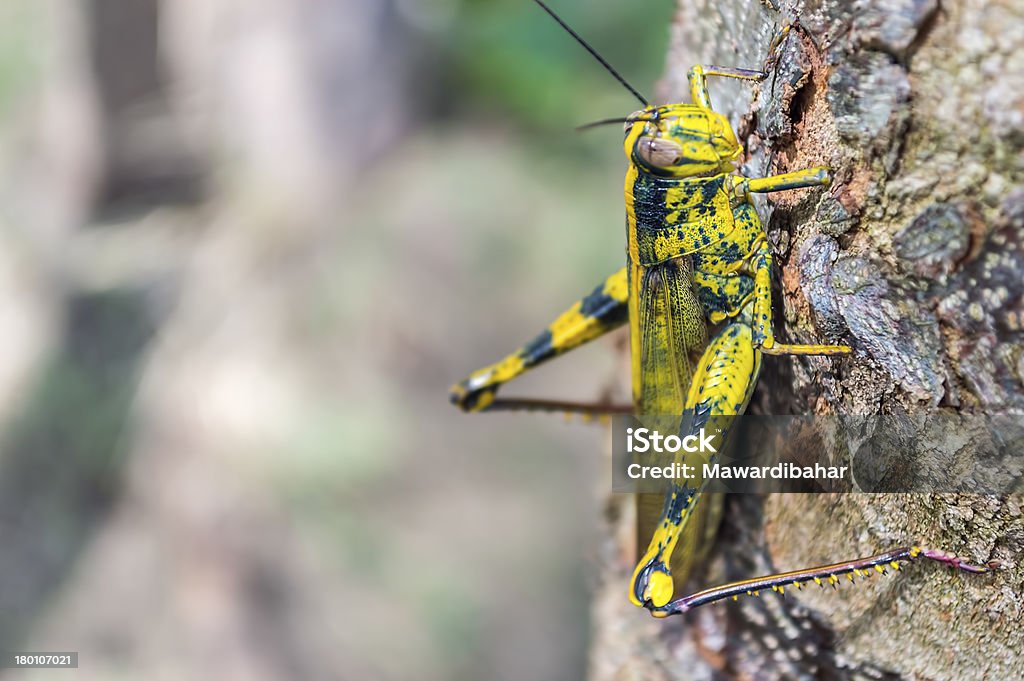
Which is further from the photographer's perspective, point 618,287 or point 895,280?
point 618,287

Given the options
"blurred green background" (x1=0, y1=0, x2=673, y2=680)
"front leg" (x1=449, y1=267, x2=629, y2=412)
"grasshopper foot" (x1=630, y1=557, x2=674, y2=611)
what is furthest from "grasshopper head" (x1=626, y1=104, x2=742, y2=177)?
"blurred green background" (x1=0, y1=0, x2=673, y2=680)

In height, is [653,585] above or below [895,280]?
below

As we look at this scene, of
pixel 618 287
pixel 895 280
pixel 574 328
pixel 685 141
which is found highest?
pixel 685 141

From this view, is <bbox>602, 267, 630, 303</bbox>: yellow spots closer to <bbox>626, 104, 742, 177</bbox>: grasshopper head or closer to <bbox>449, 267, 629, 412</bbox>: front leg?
<bbox>449, 267, 629, 412</bbox>: front leg

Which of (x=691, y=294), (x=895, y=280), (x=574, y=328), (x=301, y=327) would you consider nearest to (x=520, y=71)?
(x=301, y=327)

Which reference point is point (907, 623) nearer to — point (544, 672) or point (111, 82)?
point (544, 672)

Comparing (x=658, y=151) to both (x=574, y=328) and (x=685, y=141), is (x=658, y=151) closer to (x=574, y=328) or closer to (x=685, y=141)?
(x=685, y=141)

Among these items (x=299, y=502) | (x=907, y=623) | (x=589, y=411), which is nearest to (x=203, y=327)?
(x=299, y=502)

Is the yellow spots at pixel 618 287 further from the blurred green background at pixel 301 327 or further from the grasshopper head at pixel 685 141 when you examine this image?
the blurred green background at pixel 301 327
